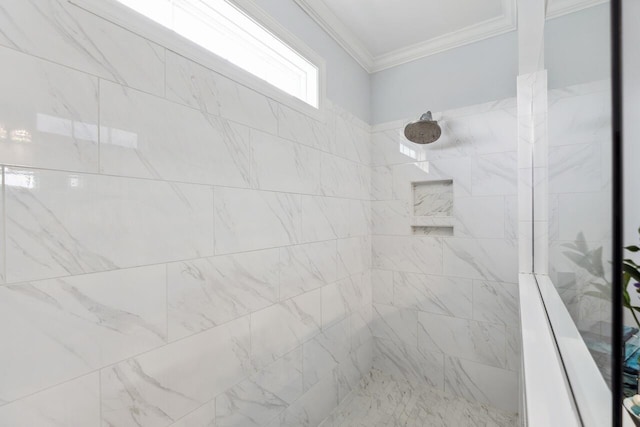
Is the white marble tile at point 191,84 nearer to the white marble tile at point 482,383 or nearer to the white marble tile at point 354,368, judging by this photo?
the white marble tile at point 354,368

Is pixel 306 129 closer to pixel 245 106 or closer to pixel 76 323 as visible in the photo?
pixel 245 106

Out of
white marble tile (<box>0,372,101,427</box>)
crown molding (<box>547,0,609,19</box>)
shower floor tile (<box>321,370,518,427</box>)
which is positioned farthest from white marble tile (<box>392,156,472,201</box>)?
white marble tile (<box>0,372,101,427</box>)

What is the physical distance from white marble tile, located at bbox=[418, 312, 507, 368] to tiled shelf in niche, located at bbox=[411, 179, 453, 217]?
82 cm

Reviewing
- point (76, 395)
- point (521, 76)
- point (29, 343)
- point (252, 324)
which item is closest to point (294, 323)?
point (252, 324)

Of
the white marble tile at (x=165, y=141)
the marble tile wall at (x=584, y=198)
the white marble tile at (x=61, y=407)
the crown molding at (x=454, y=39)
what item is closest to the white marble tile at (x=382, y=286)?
the marble tile wall at (x=584, y=198)

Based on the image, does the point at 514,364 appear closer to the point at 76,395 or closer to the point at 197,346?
the point at 197,346

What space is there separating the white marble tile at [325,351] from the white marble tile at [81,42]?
63.8 inches

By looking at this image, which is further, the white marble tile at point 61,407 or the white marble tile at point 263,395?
the white marble tile at point 263,395

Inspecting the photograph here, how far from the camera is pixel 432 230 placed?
2305 mm

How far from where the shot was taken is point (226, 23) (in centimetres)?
141

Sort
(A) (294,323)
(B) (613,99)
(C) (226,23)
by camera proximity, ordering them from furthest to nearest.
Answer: (A) (294,323) → (C) (226,23) → (B) (613,99)

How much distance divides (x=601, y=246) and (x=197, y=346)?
50.7 inches

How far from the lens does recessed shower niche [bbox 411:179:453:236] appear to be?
222cm

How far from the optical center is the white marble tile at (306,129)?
164cm
